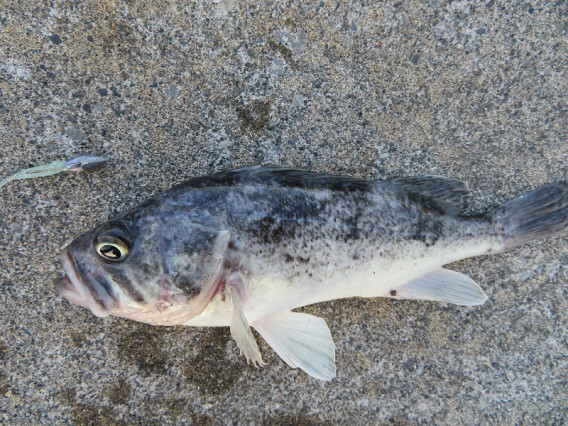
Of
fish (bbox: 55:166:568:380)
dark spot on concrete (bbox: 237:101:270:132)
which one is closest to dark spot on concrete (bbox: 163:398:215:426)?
fish (bbox: 55:166:568:380)

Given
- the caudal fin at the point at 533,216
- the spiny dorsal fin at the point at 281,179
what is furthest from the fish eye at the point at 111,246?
the caudal fin at the point at 533,216

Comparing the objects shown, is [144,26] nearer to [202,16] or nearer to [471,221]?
[202,16]

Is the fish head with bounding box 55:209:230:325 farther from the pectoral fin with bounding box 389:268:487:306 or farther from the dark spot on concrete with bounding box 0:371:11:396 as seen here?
the pectoral fin with bounding box 389:268:487:306

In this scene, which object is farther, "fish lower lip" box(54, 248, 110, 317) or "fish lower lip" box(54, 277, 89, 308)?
"fish lower lip" box(54, 277, 89, 308)

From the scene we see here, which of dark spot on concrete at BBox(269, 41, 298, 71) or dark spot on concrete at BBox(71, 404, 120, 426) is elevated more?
dark spot on concrete at BBox(269, 41, 298, 71)

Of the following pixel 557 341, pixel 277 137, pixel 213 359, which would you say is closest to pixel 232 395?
pixel 213 359

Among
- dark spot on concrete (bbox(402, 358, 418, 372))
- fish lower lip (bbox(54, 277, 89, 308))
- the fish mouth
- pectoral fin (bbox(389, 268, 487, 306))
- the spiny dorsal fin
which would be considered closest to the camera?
the fish mouth

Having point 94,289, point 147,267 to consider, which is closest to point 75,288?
point 94,289
